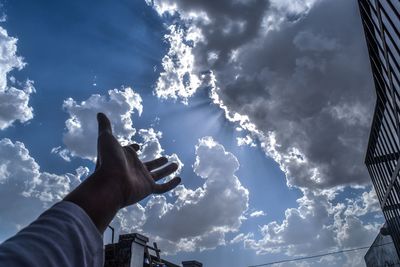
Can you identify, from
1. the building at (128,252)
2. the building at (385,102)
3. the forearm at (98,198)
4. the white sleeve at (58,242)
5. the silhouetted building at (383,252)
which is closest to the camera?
the white sleeve at (58,242)

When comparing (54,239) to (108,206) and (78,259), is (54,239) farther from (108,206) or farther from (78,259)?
(108,206)

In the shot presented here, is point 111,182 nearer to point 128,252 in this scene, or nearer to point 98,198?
point 98,198

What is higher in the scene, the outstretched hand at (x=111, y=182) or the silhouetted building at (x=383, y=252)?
the silhouetted building at (x=383, y=252)

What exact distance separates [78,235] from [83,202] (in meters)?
0.16

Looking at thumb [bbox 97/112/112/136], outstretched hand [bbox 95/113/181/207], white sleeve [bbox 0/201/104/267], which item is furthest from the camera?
thumb [bbox 97/112/112/136]

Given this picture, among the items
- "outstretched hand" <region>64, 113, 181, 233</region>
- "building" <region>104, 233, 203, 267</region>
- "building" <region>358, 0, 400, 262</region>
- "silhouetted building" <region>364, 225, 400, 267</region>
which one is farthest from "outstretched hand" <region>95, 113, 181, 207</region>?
"silhouetted building" <region>364, 225, 400, 267</region>

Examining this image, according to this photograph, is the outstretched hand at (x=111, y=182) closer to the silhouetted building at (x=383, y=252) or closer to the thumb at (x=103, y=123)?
the thumb at (x=103, y=123)

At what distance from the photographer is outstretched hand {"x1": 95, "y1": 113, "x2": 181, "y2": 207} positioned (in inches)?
41.5

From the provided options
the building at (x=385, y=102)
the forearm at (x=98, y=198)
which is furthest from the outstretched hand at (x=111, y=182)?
the building at (x=385, y=102)

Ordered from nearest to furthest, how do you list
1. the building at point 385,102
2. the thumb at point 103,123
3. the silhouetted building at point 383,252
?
the thumb at point 103,123 < the building at point 385,102 < the silhouetted building at point 383,252

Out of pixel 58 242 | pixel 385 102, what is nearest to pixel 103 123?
pixel 58 242

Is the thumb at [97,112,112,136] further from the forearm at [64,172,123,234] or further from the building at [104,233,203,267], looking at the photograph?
the building at [104,233,203,267]

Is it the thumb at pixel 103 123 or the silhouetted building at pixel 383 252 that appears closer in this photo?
the thumb at pixel 103 123

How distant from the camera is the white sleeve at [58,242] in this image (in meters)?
0.60
